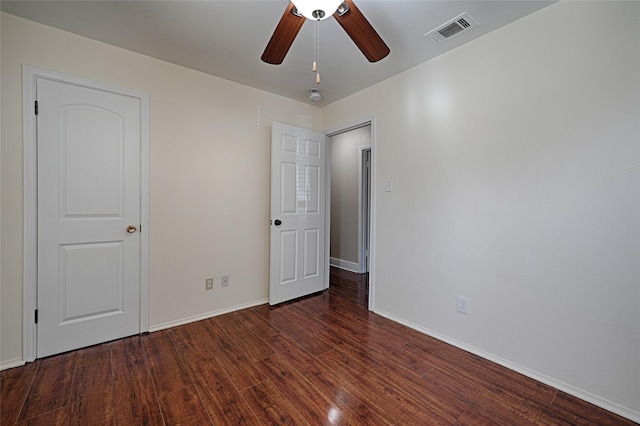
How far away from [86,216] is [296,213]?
194cm

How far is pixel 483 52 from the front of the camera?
6.94ft

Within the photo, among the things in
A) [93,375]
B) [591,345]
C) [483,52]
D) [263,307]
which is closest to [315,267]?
[263,307]

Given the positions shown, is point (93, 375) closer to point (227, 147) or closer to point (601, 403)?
point (227, 147)

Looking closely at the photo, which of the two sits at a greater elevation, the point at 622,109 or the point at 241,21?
the point at 241,21

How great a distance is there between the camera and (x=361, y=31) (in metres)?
1.46

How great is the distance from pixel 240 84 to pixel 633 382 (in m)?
3.79

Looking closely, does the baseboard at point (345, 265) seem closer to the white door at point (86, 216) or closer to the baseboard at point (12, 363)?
the white door at point (86, 216)

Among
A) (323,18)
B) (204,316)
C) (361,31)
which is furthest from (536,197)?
(204,316)

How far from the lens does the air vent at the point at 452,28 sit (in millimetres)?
1914

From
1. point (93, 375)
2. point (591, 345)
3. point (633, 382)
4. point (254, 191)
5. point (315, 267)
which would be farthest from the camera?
point (315, 267)

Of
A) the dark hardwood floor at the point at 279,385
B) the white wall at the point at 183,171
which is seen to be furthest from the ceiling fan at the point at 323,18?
the dark hardwood floor at the point at 279,385

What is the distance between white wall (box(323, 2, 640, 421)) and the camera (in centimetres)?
157

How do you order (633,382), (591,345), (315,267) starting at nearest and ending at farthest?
(633,382) < (591,345) < (315,267)

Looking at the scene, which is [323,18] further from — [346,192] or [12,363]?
[346,192]
